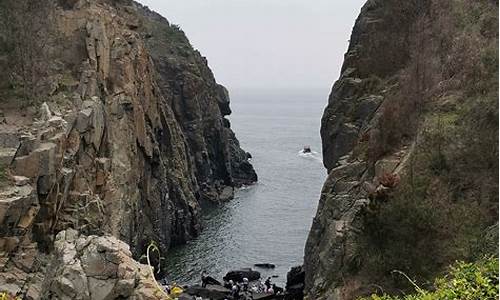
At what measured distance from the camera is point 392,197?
31203 millimetres

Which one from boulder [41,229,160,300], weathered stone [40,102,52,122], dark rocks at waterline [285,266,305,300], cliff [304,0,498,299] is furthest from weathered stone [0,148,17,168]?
dark rocks at waterline [285,266,305,300]

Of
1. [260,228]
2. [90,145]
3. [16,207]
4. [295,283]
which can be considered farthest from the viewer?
[260,228]

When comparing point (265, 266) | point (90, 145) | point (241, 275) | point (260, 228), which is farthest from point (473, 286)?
point (260, 228)

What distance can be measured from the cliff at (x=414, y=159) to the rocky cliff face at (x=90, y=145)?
13.6 metres

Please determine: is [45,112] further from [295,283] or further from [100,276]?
[295,283]

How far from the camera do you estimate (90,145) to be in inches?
1812

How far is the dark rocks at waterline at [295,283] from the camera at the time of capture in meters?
52.5

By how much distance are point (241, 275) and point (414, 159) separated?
29.6 m

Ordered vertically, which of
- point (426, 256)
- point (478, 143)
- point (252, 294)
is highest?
point (478, 143)

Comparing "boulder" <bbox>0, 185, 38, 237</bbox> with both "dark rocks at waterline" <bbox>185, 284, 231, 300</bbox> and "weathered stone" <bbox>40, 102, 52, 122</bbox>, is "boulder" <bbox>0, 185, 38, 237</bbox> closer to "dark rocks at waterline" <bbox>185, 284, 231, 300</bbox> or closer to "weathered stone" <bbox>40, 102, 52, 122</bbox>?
"weathered stone" <bbox>40, 102, 52, 122</bbox>

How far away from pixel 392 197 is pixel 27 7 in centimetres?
3440

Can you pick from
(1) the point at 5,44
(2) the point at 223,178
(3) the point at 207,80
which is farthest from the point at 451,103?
(3) the point at 207,80

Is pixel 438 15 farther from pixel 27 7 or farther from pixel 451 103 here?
pixel 27 7

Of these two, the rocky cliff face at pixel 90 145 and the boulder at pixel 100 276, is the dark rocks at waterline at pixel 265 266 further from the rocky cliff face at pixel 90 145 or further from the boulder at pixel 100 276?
the boulder at pixel 100 276
